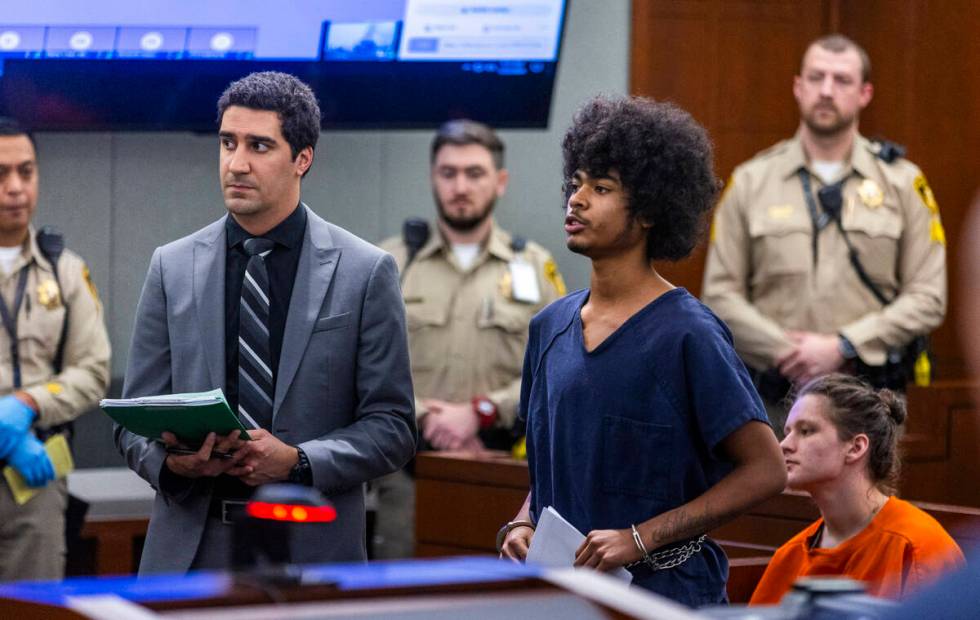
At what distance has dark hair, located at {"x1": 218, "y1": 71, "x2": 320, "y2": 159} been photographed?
297 cm

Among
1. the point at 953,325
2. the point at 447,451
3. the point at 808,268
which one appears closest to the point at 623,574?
the point at 447,451

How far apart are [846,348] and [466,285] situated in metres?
1.39

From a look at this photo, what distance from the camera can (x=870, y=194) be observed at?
5453 millimetres

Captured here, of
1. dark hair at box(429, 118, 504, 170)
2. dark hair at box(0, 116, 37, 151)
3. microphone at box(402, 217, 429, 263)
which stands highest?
dark hair at box(429, 118, 504, 170)

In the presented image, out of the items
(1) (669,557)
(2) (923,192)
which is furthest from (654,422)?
(2) (923,192)

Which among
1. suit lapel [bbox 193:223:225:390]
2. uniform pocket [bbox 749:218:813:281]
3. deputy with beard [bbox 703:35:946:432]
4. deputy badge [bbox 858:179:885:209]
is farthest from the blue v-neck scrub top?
deputy badge [bbox 858:179:885:209]

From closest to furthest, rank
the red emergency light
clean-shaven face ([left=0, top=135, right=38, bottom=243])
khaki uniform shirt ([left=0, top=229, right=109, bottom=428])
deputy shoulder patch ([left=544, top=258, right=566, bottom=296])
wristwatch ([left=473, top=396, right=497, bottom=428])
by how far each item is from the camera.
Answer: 1. the red emergency light
2. khaki uniform shirt ([left=0, top=229, right=109, bottom=428])
3. clean-shaven face ([left=0, top=135, right=38, bottom=243])
4. wristwatch ([left=473, top=396, right=497, bottom=428])
5. deputy shoulder patch ([left=544, top=258, right=566, bottom=296])

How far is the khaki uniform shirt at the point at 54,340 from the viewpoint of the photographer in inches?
192

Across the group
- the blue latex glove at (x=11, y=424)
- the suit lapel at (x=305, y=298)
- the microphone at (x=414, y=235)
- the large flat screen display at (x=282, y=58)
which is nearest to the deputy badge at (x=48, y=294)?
the blue latex glove at (x=11, y=424)

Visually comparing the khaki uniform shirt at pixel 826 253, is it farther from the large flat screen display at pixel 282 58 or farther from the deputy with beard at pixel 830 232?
the large flat screen display at pixel 282 58

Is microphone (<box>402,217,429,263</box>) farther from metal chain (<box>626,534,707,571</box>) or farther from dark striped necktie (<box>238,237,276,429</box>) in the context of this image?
metal chain (<box>626,534,707,571</box>)

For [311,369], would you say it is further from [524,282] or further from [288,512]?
[524,282]

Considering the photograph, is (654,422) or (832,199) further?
(832,199)

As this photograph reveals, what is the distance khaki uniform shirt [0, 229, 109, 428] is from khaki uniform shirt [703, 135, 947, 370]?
2.13 meters
